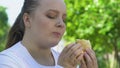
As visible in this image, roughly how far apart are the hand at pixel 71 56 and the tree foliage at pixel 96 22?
10.3 m

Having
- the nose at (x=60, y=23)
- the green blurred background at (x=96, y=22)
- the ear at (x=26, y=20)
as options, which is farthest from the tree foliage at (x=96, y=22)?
the nose at (x=60, y=23)

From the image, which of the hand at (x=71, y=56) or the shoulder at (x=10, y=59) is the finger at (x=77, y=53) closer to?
the hand at (x=71, y=56)

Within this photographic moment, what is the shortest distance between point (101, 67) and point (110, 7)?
43.6ft

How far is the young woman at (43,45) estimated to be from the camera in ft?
7.50

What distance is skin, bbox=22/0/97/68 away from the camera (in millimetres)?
2297

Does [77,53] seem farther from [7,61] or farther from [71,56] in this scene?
[7,61]

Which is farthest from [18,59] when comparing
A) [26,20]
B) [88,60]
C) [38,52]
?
[88,60]

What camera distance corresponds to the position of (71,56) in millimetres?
2281

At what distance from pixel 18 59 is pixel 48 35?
216mm

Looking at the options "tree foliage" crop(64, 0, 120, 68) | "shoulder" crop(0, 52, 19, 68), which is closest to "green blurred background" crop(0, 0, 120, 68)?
"tree foliage" crop(64, 0, 120, 68)

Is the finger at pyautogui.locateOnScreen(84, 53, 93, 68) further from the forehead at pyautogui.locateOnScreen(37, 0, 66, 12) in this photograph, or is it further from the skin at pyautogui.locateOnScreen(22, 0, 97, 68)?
the forehead at pyautogui.locateOnScreen(37, 0, 66, 12)

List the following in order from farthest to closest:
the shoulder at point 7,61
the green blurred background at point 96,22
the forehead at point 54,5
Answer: the green blurred background at point 96,22
the forehead at point 54,5
the shoulder at point 7,61

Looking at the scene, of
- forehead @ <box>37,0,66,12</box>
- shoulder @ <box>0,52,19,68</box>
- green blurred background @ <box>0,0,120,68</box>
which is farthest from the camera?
green blurred background @ <box>0,0,120,68</box>

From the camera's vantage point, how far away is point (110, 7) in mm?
12875
